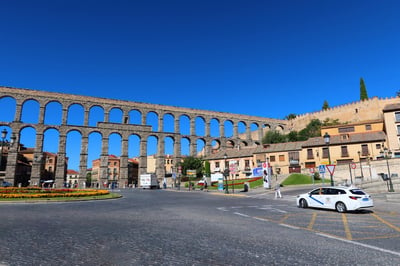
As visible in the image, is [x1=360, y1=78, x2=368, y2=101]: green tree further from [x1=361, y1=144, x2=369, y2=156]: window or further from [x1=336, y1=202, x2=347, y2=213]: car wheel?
[x1=336, y1=202, x2=347, y2=213]: car wheel

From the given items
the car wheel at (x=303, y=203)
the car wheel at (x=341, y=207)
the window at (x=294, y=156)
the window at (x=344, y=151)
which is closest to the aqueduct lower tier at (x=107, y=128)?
the window at (x=294, y=156)

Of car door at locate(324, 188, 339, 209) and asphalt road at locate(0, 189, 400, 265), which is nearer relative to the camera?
asphalt road at locate(0, 189, 400, 265)

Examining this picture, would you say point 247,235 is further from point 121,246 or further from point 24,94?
point 24,94

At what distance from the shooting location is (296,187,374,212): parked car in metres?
13.0

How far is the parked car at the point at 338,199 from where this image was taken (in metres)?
13.0

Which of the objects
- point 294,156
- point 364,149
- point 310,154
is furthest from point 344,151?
point 294,156

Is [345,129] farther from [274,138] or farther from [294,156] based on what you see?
[274,138]

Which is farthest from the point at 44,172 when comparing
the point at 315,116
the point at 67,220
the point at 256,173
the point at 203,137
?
the point at 315,116

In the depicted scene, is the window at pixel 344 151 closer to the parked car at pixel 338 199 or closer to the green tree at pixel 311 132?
the green tree at pixel 311 132

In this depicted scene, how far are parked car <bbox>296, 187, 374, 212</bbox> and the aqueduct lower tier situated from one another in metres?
52.2

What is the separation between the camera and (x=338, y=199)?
1377 centimetres

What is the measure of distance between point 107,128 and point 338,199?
5951 centimetres

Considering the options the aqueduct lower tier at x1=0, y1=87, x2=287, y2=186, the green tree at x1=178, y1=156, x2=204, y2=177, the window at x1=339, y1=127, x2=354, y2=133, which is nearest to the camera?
the window at x1=339, y1=127, x2=354, y2=133

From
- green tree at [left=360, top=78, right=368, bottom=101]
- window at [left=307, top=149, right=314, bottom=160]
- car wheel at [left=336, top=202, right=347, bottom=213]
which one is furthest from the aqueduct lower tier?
car wheel at [left=336, top=202, right=347, bottom=213]
